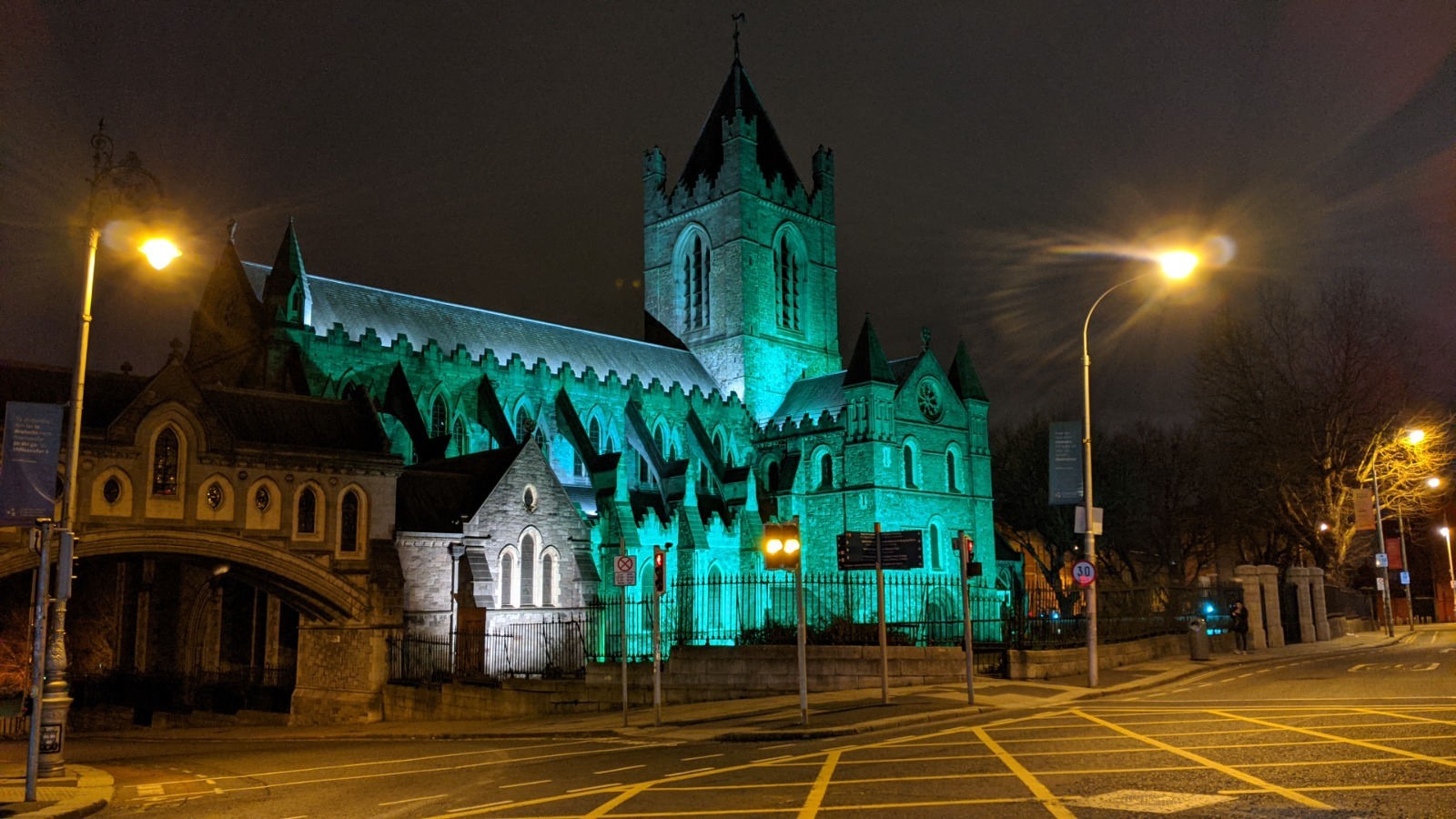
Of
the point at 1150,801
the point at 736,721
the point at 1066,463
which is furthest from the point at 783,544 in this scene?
the point at 1150,801

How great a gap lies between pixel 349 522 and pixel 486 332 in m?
20.8

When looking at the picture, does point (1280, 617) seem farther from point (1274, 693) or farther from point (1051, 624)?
point (1274, 693)

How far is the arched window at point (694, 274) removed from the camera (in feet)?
201

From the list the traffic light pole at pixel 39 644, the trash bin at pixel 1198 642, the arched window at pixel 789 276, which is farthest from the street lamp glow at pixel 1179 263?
the arched window at pixel 789 276

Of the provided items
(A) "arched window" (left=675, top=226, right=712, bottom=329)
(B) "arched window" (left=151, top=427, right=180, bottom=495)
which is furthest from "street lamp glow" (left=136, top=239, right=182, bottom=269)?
(A) "arched window" (left=675, top=226, right=712, bottom=329)

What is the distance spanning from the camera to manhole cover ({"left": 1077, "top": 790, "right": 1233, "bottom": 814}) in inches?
356

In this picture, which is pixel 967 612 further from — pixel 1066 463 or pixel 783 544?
pixel 1066 463

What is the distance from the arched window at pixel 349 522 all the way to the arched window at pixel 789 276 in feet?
116

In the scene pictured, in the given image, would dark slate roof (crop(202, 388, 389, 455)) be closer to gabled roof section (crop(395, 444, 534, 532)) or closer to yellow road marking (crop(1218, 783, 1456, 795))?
gabled roof section (crop(395, 444, 534, 532))

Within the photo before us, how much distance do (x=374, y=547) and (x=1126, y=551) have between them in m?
47.9

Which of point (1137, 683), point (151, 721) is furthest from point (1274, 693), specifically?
point (151, 721)

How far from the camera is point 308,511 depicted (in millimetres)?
27797

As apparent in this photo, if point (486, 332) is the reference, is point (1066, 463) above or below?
below

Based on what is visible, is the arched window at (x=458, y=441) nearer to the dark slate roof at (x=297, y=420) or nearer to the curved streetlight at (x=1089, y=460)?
the dark slate roof at (x=297, y=420)
